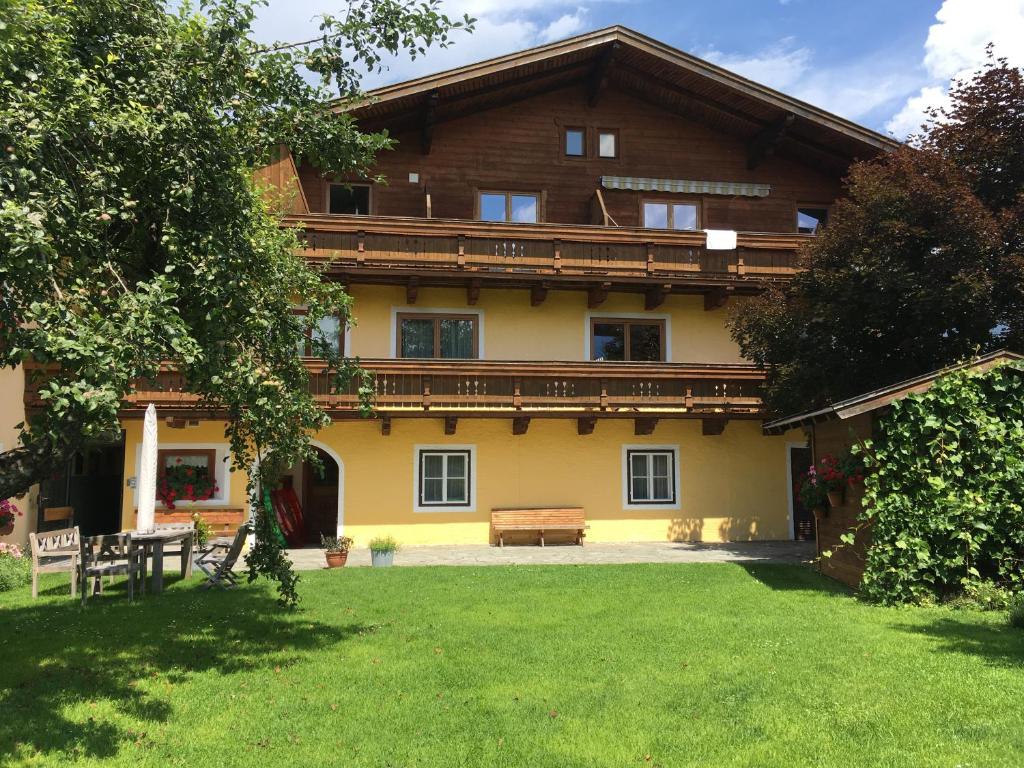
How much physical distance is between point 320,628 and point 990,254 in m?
11.3

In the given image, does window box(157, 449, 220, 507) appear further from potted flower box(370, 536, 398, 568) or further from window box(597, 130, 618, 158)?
window box(597, 130, 618, 158)

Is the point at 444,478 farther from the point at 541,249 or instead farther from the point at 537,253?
the point at 541,249

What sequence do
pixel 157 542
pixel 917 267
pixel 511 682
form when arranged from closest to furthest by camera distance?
pixel 511 682 < pixel 157 542 < pixel 917 267

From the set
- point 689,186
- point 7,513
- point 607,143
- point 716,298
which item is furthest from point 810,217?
point 7,513

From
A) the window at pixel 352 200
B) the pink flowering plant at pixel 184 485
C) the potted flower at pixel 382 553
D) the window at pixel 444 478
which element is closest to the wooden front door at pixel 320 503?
the pink flowering plant at pixel 184 485

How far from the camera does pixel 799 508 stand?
714 inches

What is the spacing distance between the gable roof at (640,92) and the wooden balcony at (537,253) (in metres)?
3.39

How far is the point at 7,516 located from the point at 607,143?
15.8 m

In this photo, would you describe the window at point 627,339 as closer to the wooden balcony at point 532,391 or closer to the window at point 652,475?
the wooden balcony at point 532,391

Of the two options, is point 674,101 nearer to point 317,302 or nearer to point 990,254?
point 990,254

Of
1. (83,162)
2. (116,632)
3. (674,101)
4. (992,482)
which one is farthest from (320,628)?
(674,101)

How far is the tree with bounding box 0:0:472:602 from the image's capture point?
4.97m

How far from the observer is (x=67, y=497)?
17.5m

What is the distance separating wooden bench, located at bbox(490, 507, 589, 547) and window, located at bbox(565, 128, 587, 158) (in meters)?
9.19
